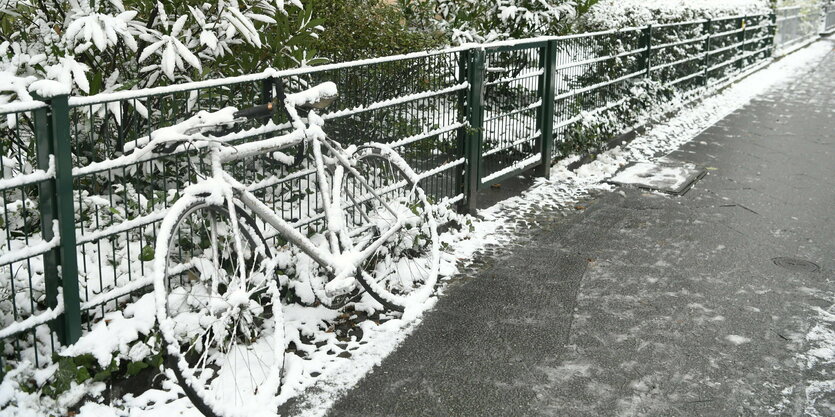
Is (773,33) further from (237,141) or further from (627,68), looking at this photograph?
(237,141)

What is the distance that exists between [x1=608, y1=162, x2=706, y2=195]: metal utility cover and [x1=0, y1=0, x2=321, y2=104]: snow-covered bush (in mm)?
4274

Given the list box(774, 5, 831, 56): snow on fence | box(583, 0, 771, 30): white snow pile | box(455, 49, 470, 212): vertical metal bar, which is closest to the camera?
box(455, 49, 470, 212): vertical metal bar

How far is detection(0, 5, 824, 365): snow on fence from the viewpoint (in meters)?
3.59

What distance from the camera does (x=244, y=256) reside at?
389cm

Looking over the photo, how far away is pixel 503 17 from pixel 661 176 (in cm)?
236

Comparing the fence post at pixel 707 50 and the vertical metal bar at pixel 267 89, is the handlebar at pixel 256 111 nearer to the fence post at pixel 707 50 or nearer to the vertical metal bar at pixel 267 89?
the vertical metal bar at pixel 267 89

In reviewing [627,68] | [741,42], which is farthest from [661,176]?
[741,42]

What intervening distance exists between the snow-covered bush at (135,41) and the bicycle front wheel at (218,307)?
93 centimetres

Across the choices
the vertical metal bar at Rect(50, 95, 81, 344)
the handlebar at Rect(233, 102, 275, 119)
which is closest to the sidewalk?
the vertical metal bar at Rect(50, 95, 81, 344)

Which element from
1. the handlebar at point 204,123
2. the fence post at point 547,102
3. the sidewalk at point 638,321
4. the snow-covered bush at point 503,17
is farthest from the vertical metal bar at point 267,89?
the snow-covered bush at point 503,17

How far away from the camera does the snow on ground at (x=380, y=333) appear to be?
12.2 ft

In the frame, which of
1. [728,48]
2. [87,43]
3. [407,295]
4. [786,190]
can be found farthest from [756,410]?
[728,48]

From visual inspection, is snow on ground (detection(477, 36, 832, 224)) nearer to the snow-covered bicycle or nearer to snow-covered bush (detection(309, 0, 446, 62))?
snow-covered bush (detection(309, 0, 446, 62))

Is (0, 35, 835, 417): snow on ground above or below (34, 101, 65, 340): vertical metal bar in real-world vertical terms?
below
